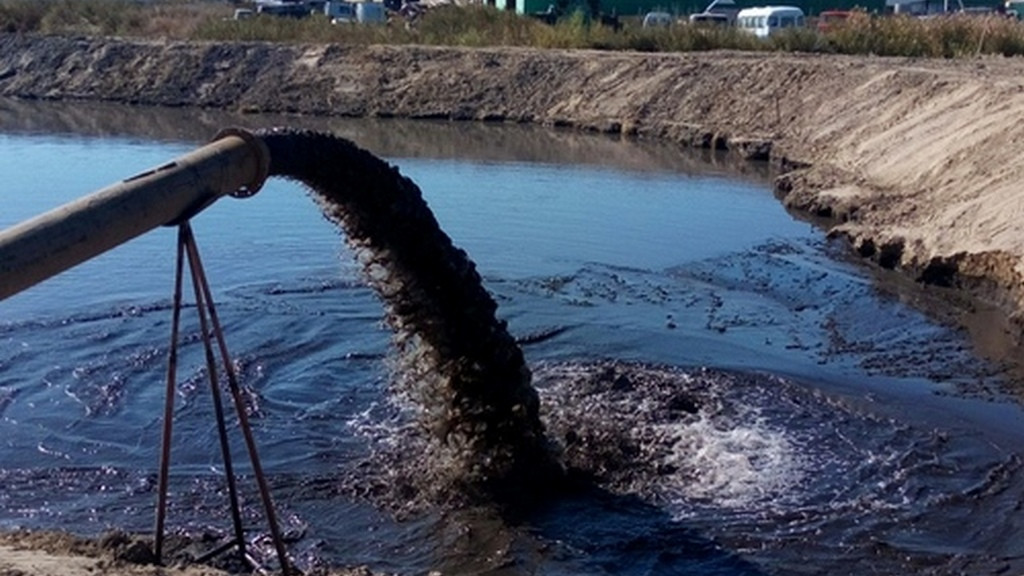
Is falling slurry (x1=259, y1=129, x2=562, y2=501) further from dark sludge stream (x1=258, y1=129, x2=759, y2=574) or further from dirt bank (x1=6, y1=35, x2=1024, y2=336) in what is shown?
dirt bank (x1=6, y1=35, x2=1024, y2=336)

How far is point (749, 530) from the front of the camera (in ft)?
36.8

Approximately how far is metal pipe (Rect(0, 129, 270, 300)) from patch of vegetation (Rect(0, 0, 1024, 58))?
37.1 metres

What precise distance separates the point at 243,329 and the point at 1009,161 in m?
12.5

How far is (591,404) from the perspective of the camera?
14117 mm

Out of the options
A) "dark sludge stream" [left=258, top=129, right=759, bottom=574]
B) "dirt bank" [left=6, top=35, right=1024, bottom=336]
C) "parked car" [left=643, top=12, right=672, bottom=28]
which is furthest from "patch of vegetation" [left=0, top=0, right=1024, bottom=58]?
"dark sludge stream" [left=258, top=129, right=759, bottom=574]

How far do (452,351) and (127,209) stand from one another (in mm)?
4674

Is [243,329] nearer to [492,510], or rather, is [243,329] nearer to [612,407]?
[612,407]

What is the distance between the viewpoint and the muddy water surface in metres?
11.1

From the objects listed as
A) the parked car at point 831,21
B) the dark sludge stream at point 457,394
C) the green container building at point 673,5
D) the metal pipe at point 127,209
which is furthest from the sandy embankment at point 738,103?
the green container building at point 673,5

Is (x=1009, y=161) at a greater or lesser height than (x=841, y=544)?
greater

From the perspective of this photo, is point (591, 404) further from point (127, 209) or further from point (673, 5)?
point (673, 5)

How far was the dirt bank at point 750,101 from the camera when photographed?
21297 mm

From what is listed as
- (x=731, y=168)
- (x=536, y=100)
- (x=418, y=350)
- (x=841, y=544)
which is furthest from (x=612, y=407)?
(x=536, y=100)

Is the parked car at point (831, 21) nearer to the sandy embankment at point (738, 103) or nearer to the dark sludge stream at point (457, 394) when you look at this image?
the sandy embankment at point (738, 103)
